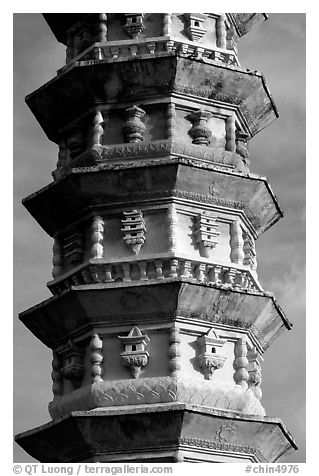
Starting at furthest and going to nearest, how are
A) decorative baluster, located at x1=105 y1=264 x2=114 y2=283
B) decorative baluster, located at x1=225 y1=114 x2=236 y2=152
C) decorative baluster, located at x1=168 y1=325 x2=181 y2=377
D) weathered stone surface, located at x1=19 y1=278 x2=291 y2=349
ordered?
decorative baluster, located at x1=225 y1=114 x2=236 y2=152, decorative baluster, located at x1=105 y1=264 x2=114 y2=283, weathered stone surface, located at x1=19 y1=278 x2=291 y2=349, decorative baluster, located at x1=168 y1=325 x2=181 y2=377

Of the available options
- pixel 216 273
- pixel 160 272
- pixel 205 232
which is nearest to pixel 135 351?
pixel 160 272

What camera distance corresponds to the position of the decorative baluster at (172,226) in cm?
1577

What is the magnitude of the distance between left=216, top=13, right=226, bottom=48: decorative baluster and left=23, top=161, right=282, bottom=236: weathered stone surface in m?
2.14

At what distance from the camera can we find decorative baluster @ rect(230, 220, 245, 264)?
636 inches

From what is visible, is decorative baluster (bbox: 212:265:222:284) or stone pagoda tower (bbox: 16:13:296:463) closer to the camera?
stone pagoda tower (bbox: 16:13:296:463)

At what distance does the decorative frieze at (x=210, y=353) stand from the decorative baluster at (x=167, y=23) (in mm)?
3832

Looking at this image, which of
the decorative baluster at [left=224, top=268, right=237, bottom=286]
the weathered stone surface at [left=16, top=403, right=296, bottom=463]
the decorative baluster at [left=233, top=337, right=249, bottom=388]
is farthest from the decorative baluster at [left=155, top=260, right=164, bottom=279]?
the weathered stone surface at [left=16, top=403, right=296, bottom=463]

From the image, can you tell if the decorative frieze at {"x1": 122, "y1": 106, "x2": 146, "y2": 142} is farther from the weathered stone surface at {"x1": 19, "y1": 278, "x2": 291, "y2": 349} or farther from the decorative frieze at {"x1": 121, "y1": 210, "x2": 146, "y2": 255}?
the weathered stone surface at {"x1": 19, "y1": 278, "x2": 291, "y2": 349}

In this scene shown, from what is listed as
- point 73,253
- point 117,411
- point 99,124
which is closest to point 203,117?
point 99,124

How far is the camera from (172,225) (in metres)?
15.9

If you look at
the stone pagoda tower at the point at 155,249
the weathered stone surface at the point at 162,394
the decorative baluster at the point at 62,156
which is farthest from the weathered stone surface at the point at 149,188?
the weathered stone surface at the point at 162,394
